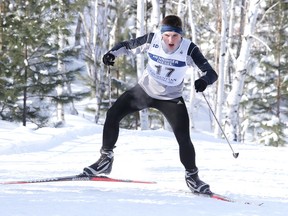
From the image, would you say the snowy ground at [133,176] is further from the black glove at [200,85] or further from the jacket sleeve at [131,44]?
the jacket sleeve at [131,44]

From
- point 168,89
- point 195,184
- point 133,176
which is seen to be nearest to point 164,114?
point 168,89

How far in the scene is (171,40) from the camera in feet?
13.6

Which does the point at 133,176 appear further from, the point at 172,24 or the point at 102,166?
the point at 172,24

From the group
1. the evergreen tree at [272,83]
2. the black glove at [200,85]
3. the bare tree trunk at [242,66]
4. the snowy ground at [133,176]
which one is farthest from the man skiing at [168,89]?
the evergreen tree at [272,83]

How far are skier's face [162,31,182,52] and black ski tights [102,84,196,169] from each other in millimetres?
480

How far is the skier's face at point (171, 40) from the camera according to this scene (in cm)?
415

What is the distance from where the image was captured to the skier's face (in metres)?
4.15

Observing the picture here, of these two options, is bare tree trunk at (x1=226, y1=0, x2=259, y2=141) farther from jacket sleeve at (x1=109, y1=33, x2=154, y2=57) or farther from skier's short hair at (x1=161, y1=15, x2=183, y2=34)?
skier's short hair at (x1=161, y1=15, x2=183, y2=34)

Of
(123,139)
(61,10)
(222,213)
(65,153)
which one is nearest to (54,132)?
(123,139)

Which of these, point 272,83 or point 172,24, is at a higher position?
point 272,83

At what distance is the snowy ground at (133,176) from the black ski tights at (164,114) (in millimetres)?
374

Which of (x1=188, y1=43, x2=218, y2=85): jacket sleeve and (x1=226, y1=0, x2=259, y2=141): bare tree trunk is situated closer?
(x1=188, y1=43, x2=218, y2=85): jacket sleeve

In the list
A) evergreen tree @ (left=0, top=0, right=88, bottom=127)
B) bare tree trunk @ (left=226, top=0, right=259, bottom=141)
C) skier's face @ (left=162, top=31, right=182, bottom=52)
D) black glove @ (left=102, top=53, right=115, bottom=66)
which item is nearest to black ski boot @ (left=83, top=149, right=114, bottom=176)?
black glove @ (left=102, top=53, right=115, bottom=66)

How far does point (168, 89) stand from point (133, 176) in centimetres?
141
